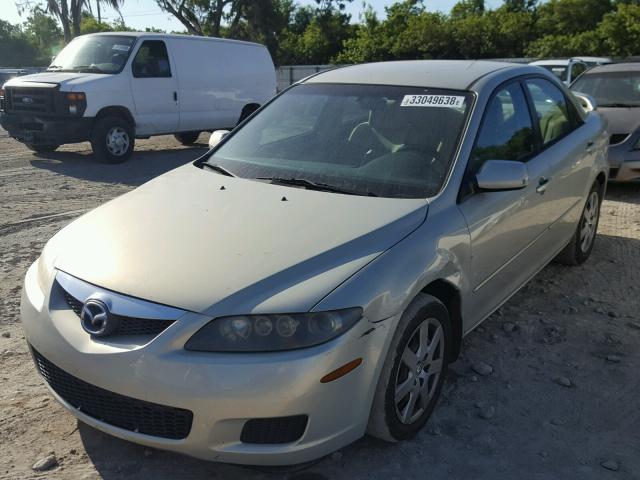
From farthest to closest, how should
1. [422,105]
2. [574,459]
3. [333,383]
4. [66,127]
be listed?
[66,127] < [422,105] < [574,459] < [333,383]

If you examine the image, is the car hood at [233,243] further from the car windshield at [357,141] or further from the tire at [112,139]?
the tire at [112,139]

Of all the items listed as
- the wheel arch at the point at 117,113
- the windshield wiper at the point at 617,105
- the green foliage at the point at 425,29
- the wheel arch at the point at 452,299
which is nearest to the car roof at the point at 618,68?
the windshield wiper at the point at 617,105

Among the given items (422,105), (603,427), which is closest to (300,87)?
(422,105)

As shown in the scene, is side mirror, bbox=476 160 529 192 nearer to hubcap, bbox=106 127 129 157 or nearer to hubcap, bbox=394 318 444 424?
hubcap, bbox=394 318 444 424

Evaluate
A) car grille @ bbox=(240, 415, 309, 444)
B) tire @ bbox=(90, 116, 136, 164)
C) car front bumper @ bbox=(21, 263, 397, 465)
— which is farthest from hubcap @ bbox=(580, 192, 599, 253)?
tire @ bbox=(90, 116, 136, 164)

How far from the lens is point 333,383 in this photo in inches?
94.7

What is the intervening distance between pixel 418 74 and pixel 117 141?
736 cm

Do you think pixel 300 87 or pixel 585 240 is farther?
pixel 585 240

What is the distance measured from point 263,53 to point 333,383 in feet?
37.7

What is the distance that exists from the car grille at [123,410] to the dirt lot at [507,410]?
301mm

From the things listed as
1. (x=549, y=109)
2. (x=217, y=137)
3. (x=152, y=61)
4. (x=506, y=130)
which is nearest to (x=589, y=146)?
(x=549, y=109)

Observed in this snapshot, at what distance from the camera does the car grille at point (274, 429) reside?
2.39 m

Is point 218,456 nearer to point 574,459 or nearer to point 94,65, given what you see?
point 574,459

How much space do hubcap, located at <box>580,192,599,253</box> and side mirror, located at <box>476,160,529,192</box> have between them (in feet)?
7.12
